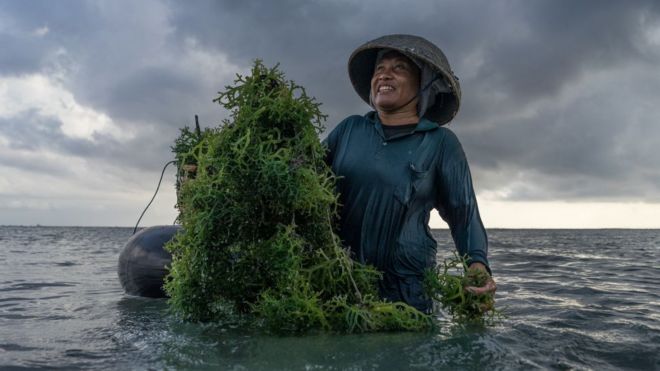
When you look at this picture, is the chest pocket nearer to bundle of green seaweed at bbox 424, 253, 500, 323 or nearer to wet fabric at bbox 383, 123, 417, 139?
wet fabric at bbox 383, 123, 417, 139

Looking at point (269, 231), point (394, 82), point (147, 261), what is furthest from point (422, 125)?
point (147, 261)

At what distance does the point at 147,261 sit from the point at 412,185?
3883mm

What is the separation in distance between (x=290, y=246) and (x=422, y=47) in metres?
2.20

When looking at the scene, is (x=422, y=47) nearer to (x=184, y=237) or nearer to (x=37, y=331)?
(x=184, y=237)

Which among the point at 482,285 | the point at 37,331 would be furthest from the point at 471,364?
the point at 37,331

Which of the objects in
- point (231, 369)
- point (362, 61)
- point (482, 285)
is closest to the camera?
point (231, 369)

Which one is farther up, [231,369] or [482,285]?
A: [482,285]

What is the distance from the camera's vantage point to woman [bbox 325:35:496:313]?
4.91 metres

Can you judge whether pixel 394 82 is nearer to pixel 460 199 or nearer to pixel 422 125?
pixel 422 125

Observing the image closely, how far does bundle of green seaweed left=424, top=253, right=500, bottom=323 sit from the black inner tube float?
3.63 metres

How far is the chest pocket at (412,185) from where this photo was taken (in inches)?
191

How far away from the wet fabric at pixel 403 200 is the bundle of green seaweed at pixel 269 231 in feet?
1.20

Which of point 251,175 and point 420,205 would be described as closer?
point 251,175

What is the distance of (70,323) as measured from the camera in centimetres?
584
